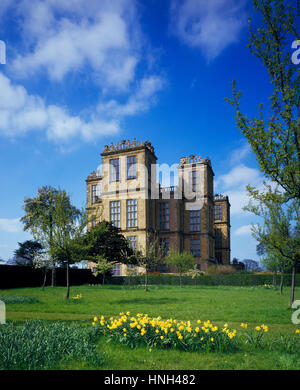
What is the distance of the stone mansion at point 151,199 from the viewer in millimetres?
36062

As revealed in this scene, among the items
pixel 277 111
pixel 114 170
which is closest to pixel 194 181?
pixel 114 170

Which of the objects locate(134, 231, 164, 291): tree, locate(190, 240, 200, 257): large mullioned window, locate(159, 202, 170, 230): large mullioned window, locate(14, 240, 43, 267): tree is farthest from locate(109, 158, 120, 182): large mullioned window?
locate(14, 240, 43, 267): tree

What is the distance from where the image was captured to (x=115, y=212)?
3716 centimetres

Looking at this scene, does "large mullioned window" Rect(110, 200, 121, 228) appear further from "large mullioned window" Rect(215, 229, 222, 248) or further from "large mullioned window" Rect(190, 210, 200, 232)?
"large mullioned window" Rect(215, 229, 222, 248)

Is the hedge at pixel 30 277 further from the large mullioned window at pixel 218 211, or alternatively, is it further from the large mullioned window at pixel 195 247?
the large mullioned window at pixel 218 211

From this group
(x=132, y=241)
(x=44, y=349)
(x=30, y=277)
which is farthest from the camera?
(x=132, y=241)

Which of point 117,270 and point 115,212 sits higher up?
point 115,212

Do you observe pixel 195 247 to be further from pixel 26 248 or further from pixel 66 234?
pixel 66 234

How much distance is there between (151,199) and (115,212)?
4250mm

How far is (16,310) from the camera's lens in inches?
460

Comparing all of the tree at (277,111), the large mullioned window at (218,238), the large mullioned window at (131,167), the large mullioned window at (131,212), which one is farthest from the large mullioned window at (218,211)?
the tree at (277,111)

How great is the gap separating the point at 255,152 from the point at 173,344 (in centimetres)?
442

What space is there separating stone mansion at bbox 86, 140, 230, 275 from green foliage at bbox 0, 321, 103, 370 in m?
27.5
